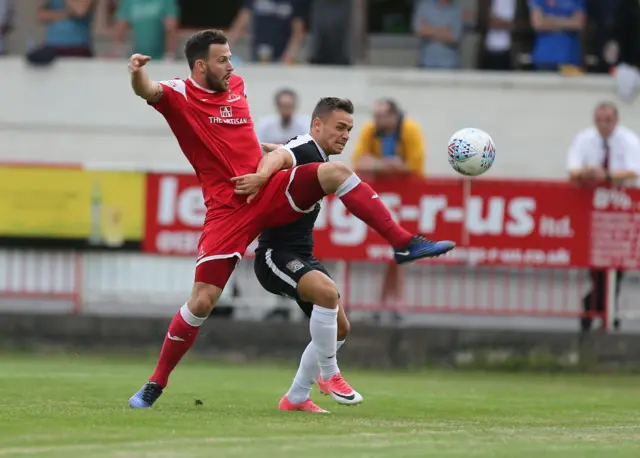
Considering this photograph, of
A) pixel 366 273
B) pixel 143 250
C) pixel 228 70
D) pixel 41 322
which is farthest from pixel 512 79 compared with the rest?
pixel 228 70

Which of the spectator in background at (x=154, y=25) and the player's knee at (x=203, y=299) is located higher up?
the spectator in background at (x=154, y=25)

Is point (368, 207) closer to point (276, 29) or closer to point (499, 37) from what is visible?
point (276, 29)

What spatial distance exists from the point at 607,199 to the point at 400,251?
6940mm

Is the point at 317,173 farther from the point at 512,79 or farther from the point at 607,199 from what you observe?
the point at 512,79

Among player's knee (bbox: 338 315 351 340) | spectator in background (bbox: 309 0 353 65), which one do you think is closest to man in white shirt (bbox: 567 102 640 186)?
spectator in background (bbox: 309 0 353 65)

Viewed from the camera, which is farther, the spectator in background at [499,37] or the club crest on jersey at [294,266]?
the spectator in background at [499,37]

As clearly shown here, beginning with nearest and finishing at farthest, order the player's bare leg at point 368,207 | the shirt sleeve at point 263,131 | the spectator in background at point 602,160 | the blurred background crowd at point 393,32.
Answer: the player's bare leg at point 368,207 → the spectator in background at point 602,160 → the shirt sleeve at point 263,131 → the blurred background crowd at point 393,32

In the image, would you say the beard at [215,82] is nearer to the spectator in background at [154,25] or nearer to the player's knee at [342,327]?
the player's knee at [342,327]

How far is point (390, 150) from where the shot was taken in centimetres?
1673

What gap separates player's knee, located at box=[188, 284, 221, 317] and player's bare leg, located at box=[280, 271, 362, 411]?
1.97ft

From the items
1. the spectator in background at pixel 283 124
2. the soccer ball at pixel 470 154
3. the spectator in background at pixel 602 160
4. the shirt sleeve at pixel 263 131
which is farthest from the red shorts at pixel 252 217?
the shirt sleeve at pixel 263 131

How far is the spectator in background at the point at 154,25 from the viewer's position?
65.8 feet

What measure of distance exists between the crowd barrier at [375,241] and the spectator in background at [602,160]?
111mm

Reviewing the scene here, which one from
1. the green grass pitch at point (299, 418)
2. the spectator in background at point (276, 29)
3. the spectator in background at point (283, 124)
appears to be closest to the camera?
the green grass pitch at point (299, 418)
